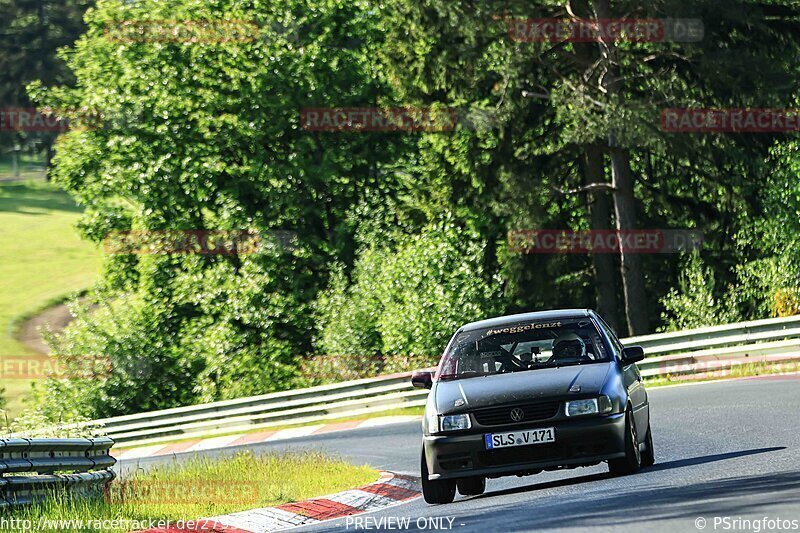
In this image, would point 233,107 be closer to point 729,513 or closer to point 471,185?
point 471,185

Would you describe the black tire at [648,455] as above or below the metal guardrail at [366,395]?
above

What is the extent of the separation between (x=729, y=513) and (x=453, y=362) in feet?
13.2

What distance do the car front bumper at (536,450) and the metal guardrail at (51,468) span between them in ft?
10.7

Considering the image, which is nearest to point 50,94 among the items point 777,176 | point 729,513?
point 777,176

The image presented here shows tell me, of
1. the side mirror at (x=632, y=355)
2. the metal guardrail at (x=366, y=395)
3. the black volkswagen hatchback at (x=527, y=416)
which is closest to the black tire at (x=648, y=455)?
the black volkswagen hatchback at (x=527, y=416)

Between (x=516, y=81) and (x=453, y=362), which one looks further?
(x=516, y=81)

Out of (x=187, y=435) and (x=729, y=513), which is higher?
(x=729, y=513)

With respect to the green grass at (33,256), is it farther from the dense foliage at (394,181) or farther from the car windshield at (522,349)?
the car windshield at (522,349)

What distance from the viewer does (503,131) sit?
3922 centimetres

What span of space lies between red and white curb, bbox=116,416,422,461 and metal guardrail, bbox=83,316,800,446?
2.26ft

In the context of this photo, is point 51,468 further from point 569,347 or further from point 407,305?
point 407,305

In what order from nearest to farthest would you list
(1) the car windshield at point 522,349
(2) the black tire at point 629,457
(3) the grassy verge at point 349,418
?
(2) the black tire at point 629,457 → (1) the car windshield at point 522,349 → (3) the grassy verge at point 349,418

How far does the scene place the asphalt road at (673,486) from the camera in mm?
9703

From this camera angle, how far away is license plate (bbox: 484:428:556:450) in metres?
11.8
